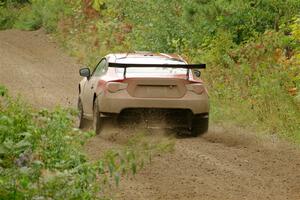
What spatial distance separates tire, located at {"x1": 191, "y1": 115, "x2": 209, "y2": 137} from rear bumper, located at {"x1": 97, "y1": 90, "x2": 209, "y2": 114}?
26 cm

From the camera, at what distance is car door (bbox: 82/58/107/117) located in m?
14.5


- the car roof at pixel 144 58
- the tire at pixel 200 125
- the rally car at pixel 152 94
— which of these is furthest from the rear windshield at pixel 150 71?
the tire at pixel 200 125

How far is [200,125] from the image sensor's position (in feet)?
46.7

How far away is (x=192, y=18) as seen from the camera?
22688mm

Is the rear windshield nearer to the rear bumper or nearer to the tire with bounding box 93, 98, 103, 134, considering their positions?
the rear bumper

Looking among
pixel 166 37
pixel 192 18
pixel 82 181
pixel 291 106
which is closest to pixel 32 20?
pixel 166 37

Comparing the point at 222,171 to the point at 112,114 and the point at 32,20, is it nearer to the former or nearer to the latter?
the point at 112,114

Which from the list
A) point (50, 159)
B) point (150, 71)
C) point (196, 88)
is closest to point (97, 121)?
point (150, 71)

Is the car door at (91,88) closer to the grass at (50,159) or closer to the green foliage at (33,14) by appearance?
the grass at (50,159)

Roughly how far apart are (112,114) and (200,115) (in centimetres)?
139

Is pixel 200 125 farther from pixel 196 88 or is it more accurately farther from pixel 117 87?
pixel 117 87

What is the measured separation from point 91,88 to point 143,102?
1.45 meters

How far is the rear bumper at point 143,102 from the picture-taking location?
44.7 ft

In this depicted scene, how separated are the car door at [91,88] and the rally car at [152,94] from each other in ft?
0.28
